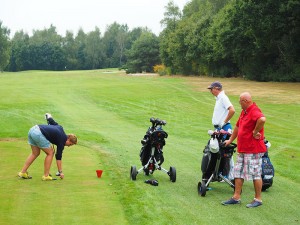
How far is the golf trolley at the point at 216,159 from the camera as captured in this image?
938cm

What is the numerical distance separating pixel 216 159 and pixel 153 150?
5.56 ft

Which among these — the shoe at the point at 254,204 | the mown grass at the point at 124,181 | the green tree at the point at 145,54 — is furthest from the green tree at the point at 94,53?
the shoe at the point at 254,204

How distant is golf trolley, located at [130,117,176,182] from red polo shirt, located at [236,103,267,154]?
2169mm

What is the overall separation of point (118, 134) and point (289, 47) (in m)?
33.4

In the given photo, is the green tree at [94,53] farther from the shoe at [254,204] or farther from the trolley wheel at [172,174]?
the shoe at [254,204]

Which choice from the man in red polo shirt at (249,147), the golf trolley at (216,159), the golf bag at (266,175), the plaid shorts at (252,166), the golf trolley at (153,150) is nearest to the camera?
the man in red polo shirt at (249,147)

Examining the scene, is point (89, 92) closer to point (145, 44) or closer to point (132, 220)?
point (132, 220)

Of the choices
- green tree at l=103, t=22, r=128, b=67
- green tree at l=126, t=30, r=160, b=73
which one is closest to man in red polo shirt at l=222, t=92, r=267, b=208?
green tree at l=126, t=30, r=160, b=73

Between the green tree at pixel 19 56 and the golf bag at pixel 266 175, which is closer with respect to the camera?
the golf bag at pixel 266 175

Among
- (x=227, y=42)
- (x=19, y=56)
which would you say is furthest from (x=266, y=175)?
(x=19, y=56)

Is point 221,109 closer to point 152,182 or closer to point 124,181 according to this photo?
point 152,182

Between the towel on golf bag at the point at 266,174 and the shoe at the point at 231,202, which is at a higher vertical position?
the towel on golf bag at the point at 266,174

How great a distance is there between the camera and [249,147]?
8.66 m

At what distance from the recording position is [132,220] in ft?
24.8
